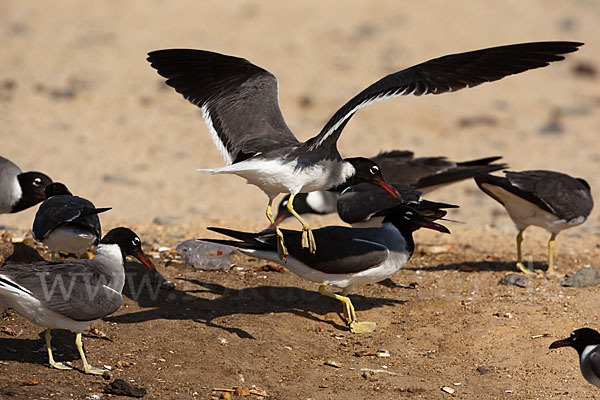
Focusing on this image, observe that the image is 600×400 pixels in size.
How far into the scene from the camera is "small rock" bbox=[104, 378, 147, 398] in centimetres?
540

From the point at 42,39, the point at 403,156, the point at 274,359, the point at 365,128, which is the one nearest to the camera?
the point at 274,359

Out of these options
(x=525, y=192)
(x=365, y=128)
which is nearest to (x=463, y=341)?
(x=525, y=192)

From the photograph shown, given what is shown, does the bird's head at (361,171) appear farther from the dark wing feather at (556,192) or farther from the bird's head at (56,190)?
the bird's head at (56,190)

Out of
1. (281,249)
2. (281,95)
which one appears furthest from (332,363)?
(281,95)

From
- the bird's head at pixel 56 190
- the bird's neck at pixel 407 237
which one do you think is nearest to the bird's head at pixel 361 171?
the bird's neck at pixel 407 237

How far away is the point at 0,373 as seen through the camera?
5.55m

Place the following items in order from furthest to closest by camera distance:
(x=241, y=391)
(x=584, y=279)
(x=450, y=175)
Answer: (x=450, y=175), (x=584, y=279), (x=241, y=391)

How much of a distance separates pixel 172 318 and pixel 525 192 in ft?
11.4

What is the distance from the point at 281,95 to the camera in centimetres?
1619

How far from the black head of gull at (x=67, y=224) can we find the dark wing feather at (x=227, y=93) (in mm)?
1251

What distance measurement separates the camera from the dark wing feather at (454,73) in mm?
6160

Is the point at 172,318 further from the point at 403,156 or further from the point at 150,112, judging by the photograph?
the point at 150,112

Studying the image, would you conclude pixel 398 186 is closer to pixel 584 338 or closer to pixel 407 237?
pixel 407 237

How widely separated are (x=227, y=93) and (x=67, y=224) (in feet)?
6.12
